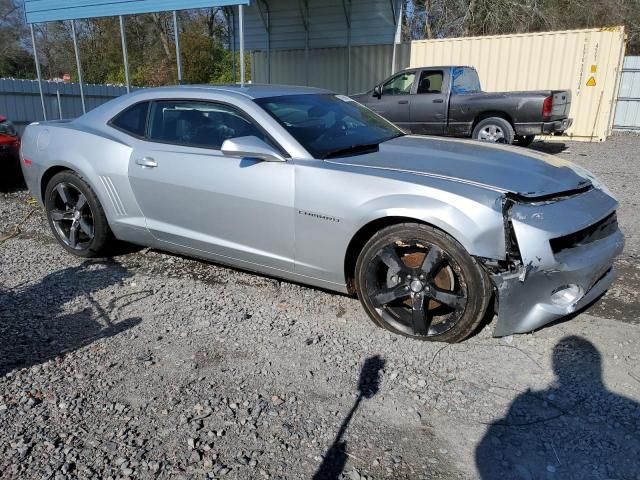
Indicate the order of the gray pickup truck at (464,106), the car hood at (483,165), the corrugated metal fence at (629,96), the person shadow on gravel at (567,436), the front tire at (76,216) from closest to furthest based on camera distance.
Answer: the person shadow on gravel at (567,436) → the car hood at (483,165) → the front tire at (76,216) → the gray pickup truck at (464,106) → the corrugated metal fence at (629,96)

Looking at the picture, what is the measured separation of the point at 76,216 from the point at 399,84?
8.91 metres

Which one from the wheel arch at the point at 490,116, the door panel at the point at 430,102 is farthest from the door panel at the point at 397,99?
the wheel arch at the point at 490,116

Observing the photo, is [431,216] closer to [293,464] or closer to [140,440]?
[293,464]

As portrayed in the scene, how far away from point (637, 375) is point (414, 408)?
129 cm

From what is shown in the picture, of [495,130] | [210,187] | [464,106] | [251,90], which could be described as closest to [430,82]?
[464,106]

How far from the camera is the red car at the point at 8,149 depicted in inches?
292

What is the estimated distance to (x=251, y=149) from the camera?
3.46 m

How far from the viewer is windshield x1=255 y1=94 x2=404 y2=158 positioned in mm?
3676

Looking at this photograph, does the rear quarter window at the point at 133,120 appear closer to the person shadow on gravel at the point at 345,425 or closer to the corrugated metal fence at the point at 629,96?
the person shadow on gravel at the point at 345,425

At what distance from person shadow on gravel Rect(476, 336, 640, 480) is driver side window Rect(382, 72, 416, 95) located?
32.2ft

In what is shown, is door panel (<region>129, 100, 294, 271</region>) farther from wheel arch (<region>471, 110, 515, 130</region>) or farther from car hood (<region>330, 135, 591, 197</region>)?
wheel arch (<region>471, 110, 515, 130</region>)

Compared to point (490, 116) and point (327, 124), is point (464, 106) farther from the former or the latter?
point (327, 124)

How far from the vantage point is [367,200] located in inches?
126


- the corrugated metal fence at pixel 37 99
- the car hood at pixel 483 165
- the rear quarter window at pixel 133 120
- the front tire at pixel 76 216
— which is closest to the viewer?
the car hood at pixel 483 165
